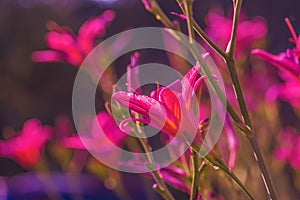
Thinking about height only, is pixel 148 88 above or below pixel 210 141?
below

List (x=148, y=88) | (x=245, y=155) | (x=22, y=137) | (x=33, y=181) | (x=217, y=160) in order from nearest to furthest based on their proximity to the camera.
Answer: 1. (x=217, y=160)
2. (x=245, y=155)
3. (x=22, y=137)
4. (x=33, y=181)
5. (x=148, y=88)

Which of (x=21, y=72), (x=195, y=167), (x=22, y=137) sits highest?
(x=195, y=167)

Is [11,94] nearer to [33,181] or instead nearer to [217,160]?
[33,181]

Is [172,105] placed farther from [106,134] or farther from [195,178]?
Result: [106,134]

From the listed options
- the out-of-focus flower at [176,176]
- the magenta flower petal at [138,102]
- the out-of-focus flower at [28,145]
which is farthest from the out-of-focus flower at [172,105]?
the out-of-focus flower at [28,145]

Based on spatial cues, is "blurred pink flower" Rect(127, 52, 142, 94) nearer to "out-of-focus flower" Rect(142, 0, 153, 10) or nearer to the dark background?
"out-of-focus flower" Rect(142, 0, 153, 10)

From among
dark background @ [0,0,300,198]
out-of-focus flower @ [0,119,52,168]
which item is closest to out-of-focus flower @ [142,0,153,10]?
out-of-focus flower @ [0,119,52,168]

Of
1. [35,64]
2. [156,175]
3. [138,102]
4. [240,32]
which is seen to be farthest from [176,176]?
[35,64]

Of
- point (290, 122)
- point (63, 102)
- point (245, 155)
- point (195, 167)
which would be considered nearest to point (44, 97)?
point (63, 102)
